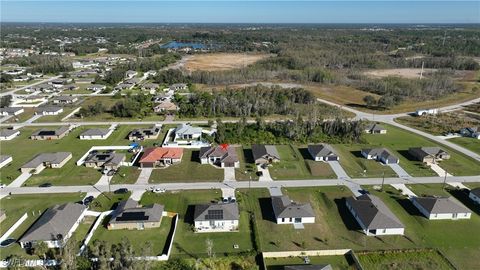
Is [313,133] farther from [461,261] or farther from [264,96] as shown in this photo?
[461,261]

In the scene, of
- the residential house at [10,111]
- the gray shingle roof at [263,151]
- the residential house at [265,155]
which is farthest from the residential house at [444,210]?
the residential house at [10,111]

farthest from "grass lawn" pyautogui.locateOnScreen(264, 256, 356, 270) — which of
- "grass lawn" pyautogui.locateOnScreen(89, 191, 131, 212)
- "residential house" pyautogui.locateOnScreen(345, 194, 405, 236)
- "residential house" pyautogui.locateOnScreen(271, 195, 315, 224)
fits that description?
"grass lawn" pyautogui.locateOnScreen(89, 191, 131, 212)

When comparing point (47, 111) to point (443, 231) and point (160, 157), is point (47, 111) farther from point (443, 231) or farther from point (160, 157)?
point (443, 231)

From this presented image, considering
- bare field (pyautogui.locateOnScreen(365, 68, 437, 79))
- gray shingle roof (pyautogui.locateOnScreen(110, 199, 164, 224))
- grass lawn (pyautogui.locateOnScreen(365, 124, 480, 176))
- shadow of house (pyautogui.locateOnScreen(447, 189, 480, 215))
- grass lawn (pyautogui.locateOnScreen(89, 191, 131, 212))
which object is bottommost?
grass lawn (pyautogui.locateOnScreen(89, 191, 131, 212))

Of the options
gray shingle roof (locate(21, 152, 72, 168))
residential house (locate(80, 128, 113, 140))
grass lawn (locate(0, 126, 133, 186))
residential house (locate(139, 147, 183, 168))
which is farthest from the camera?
residential house (locate(80, 128, 113, 140))

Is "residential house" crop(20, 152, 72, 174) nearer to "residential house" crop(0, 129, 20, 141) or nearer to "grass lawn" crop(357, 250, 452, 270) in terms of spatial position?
"residential house" crop(0, 129, 20, 141)
